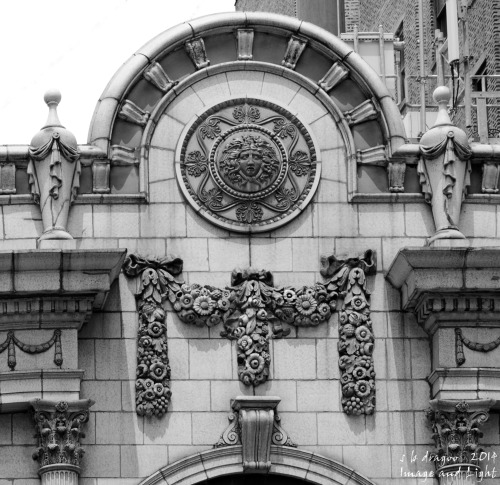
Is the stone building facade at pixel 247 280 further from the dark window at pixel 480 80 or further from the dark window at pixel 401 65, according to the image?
the dark window at pixel 401 65

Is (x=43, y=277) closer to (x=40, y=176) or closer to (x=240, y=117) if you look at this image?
(x=40, y=176)

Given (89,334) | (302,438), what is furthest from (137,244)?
(302,438)

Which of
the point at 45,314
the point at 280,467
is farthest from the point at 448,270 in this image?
the point at 45,314

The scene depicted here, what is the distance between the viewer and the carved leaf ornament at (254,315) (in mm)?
30859

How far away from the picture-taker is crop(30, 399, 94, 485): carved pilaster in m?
30.1

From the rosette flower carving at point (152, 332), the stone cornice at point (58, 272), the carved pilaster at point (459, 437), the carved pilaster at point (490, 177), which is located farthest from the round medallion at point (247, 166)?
the carved pilaster at point (459, 437)

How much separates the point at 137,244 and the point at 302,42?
144 inches

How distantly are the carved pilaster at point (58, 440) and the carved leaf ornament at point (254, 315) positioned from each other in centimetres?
116

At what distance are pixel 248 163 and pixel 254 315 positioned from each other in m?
2.09

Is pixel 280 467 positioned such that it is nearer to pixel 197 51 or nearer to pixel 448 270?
pixel 448 270

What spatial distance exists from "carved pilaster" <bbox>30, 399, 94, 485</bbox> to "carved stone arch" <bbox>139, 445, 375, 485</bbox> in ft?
4.48

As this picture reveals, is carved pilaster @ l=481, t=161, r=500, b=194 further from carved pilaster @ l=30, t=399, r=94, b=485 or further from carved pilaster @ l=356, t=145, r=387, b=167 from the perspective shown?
carved pilaster @ l=30, t=399, r=94, b=485

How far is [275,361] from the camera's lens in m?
31.1

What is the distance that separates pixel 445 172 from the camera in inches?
1238
